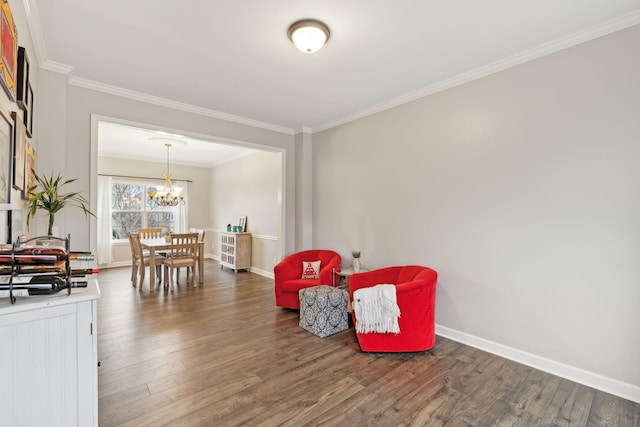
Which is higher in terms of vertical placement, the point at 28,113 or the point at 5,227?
the point at 28,113

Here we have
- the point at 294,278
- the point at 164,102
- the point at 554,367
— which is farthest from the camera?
the point at 294,278

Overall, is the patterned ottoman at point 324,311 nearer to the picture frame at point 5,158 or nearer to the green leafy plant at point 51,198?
the green leafy plant at point 51,198

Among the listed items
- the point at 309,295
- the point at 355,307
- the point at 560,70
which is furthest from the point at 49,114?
the point at 560,70

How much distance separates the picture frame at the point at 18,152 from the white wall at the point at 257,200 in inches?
134

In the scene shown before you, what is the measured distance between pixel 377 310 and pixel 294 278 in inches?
64.0

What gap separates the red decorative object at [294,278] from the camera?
3795mm

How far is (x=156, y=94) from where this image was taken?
136 inches

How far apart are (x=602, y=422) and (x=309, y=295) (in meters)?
2.41

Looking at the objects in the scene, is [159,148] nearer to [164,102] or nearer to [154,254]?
[154,254]

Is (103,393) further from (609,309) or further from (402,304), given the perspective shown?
(609,309)

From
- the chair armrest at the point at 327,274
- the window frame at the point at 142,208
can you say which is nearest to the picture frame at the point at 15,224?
the chair armrest at the point at 327,274

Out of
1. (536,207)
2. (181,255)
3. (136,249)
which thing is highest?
(536,207)

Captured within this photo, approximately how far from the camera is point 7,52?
1.51 m

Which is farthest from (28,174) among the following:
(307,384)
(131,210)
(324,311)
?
(131,210)
